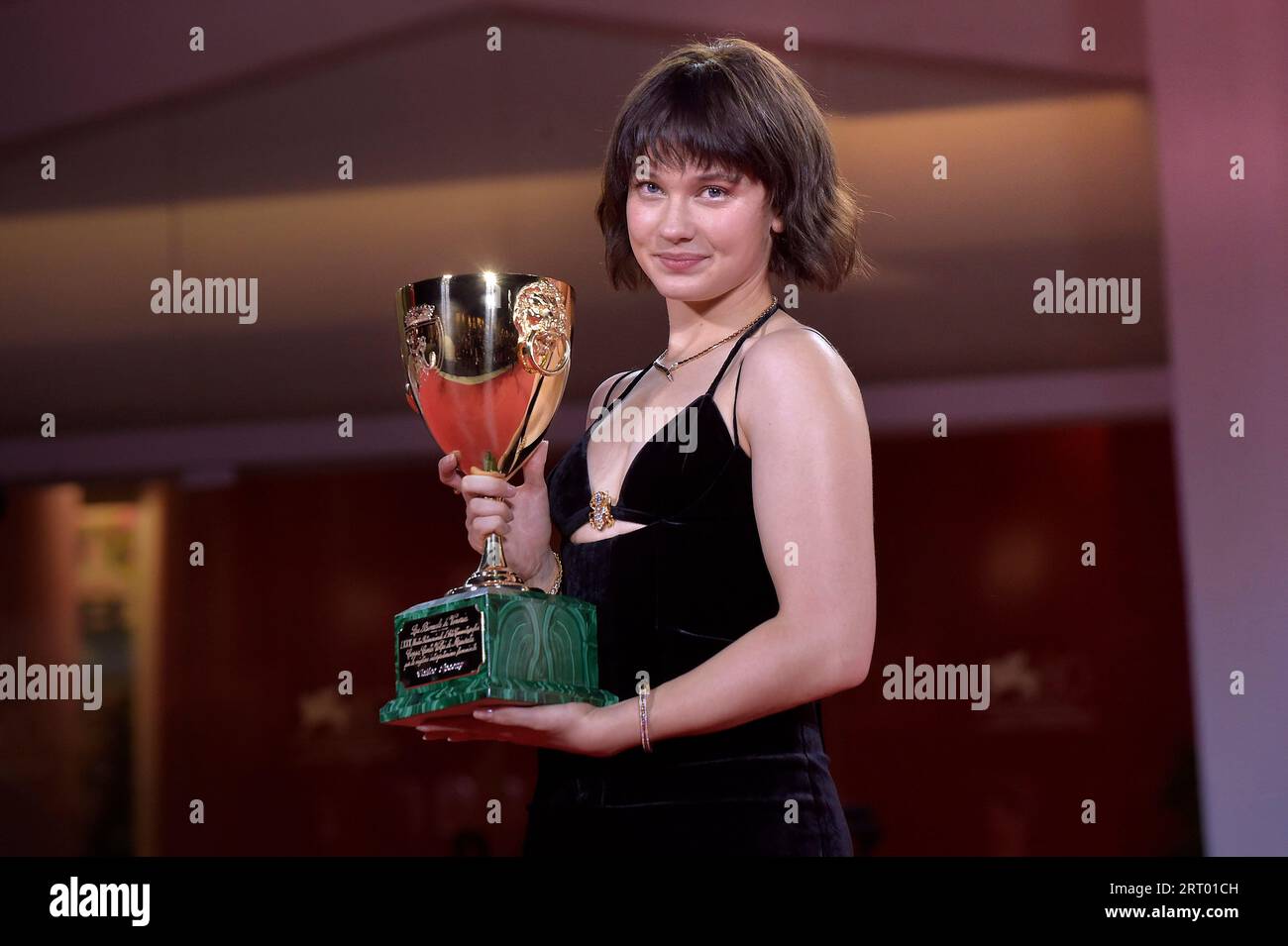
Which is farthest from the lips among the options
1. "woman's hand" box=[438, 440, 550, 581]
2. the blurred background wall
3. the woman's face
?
the blurred background wall

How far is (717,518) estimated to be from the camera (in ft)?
5.02

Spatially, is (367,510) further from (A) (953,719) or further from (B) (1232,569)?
(B) (1232,569)

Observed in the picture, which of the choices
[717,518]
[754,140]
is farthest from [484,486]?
[754,140]

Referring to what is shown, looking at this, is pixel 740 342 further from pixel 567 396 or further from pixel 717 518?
pixel 567 396

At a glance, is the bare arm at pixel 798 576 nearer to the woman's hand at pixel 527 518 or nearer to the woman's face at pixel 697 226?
the woman's face at pixel 697 226

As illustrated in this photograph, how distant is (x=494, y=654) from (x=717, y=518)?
0.27m

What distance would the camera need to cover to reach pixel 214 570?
12.5 ft

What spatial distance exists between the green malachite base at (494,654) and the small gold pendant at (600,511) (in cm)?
9

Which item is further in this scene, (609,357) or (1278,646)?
(609,357)

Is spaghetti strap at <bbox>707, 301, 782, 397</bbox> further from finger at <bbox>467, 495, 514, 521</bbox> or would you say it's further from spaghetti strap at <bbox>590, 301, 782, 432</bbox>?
finger at <bbox>467, 495, 514, 521</bbox>

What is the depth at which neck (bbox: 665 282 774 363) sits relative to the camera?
1.66 metres
